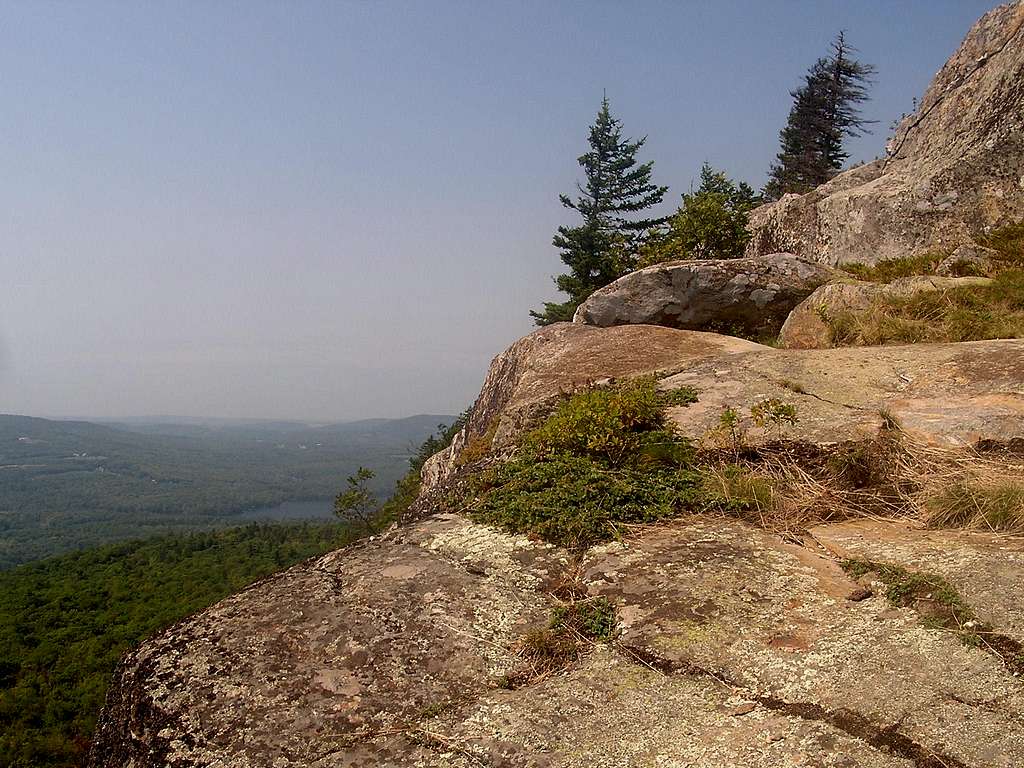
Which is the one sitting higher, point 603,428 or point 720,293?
point 720,293

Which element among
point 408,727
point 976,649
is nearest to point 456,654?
point 408,727

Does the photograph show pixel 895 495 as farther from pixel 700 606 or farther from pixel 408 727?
pixel 408 727

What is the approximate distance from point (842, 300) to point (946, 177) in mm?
4775

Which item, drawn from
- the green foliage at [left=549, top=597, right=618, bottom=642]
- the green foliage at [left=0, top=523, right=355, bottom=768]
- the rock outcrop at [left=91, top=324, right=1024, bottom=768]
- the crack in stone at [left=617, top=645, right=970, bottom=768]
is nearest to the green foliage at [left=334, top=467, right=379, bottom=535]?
the green foliage at [left=0, top=523, right=355, bottom=768]

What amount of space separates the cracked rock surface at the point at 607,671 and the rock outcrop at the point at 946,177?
11.0 metres

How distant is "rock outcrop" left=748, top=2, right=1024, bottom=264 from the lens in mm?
12039

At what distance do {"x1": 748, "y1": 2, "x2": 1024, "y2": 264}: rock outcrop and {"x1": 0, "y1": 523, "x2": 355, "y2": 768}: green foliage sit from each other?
85.2 ft

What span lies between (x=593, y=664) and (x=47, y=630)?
6801 cm

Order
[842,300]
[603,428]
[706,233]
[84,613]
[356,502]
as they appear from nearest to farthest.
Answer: [603,428]
[842,300]
[706,233]
[356,502]
[84,613]

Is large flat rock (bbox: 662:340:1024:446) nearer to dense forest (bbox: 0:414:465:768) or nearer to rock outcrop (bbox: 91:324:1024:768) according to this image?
rock outcrop (bbox: 91:324:1024:768)

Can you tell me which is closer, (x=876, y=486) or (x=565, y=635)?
(x=565, y=635)

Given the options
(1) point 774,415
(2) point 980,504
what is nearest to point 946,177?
(1) point 774,415

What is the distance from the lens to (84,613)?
188 ft

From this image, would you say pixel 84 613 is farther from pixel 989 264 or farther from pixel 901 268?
pixel 989 264
